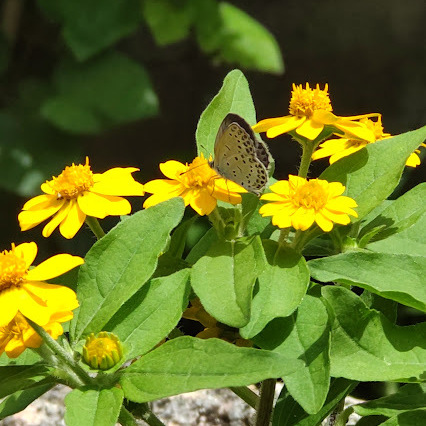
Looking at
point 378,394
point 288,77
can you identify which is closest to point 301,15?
point 288,77

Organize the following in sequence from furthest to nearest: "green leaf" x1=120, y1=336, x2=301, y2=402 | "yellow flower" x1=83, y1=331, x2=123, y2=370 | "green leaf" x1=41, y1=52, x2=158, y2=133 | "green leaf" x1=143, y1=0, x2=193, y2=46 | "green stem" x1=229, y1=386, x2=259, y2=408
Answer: "green leaf" x1=143, y1=0, x2=193, y2=46
"green leaf" x1=41, y1=52, x2=158, y2=133
"green stem" x1=229, y1=386, x2=259, y2=408
"yellow flower" x1=83, y1=331, x2=123, y2=370
"green leaf" x1=120, y1=336, x2=301, y2=402

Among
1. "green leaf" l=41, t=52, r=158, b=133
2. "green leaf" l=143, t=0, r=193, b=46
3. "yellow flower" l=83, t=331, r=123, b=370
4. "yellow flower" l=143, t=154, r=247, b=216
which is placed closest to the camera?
"yellow flower" l=83, t=331, r=123, b=370

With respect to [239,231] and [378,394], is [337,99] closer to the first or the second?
[378,394]

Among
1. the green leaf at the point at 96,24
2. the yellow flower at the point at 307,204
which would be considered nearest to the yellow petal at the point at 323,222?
the yellow flower at the point at 307,204

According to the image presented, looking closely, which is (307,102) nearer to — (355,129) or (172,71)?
(355,129)

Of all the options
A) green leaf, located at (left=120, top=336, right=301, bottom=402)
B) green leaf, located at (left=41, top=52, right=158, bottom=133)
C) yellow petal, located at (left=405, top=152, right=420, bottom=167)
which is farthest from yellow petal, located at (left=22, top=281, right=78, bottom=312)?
green leaf, located at (left=41, top=52, right=158, bottom=133)

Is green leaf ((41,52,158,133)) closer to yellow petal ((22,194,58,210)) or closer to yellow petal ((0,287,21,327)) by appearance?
yellow petal ((22,194,58,210))
